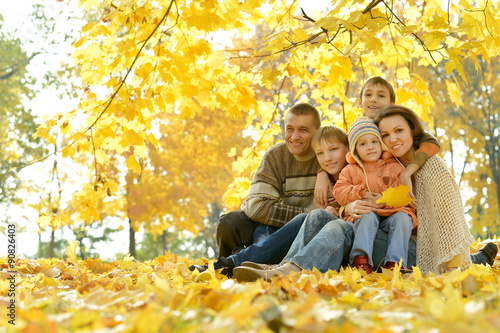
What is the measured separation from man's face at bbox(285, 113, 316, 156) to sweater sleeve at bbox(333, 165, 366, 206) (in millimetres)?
643

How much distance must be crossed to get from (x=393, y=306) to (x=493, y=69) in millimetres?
11592

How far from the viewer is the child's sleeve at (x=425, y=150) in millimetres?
3059

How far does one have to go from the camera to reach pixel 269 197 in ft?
12.3

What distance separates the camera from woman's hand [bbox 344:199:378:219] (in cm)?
294

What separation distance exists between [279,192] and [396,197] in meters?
1.26

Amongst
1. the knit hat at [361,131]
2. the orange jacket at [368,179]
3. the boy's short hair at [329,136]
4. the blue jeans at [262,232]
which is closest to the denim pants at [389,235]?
the orange jacket at [368,179]

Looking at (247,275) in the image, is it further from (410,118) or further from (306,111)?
(306,111)

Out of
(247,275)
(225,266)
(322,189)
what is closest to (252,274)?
(247,275)

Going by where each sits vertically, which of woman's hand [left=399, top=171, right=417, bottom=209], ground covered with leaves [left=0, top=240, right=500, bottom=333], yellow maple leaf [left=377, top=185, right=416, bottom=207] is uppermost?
woman's hand [left=399, top=171, right=417, bottom=209]

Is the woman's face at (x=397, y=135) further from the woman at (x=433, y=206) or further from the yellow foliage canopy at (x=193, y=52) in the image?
the yellow foliage canopy at (x=193, y=52)

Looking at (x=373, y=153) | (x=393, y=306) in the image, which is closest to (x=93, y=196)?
(x=373, y=153)

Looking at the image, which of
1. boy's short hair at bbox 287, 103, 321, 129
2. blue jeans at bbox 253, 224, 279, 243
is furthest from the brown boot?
boy's short hair at bbox 287, 103, 321, 129

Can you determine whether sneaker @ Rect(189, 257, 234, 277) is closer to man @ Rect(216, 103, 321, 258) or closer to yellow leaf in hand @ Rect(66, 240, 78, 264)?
man @ Rect(216, 103, 321, 258)

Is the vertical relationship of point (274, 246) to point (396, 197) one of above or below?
below
